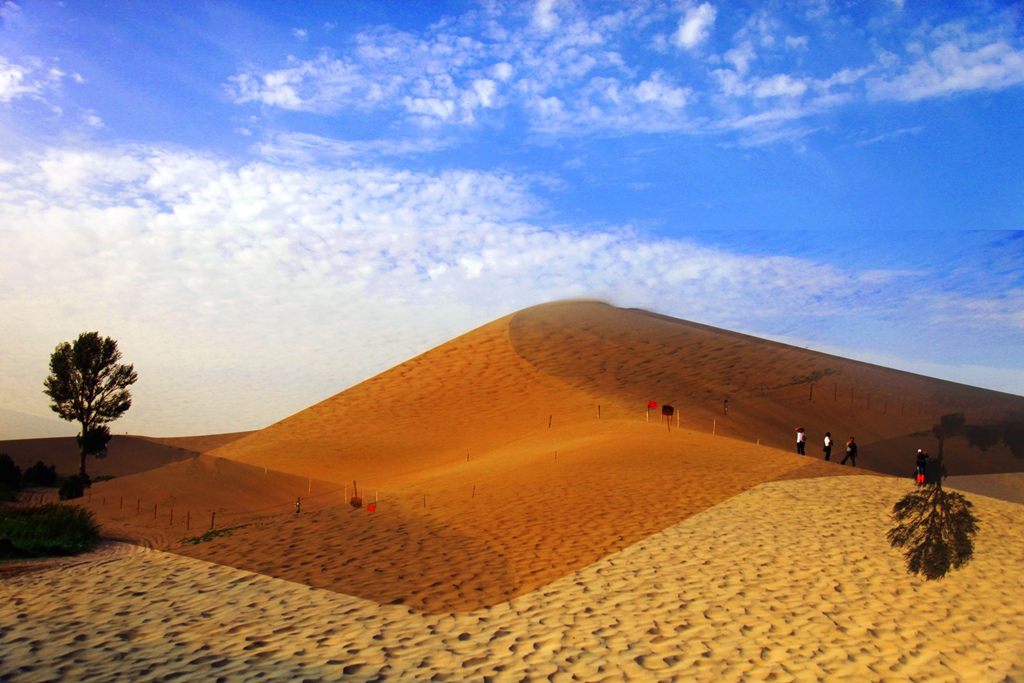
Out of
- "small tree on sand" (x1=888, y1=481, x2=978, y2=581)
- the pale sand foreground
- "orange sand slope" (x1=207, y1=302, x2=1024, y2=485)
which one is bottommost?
the pale sand foreground

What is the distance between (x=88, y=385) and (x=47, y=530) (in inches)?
900

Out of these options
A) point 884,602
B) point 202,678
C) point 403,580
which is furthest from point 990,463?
point 202,678

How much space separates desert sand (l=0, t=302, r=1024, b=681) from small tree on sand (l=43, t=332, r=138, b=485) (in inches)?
533

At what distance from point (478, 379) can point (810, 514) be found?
2067 centimetres

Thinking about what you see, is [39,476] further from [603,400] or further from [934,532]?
[934,532]

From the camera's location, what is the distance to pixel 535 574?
9.95m

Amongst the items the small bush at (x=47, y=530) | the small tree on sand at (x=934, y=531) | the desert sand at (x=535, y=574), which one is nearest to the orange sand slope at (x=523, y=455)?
the desert sand at (x=535, y=574)

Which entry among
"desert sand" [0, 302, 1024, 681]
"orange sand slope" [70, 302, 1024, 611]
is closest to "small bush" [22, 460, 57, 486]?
"orange sand slope" [70, 302, 1024, 611]

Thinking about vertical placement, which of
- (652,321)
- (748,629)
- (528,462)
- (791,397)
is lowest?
(748,629)

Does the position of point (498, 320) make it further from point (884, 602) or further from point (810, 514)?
point (884, 602)

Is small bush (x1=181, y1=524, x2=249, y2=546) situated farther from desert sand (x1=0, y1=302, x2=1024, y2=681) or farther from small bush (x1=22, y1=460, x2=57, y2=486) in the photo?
small bush (x1=22, y1=460, x2=57, y2=486)

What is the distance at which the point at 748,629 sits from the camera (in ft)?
26.1

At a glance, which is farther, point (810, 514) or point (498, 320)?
point (498, 320)

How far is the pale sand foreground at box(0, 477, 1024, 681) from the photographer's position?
6.85m
